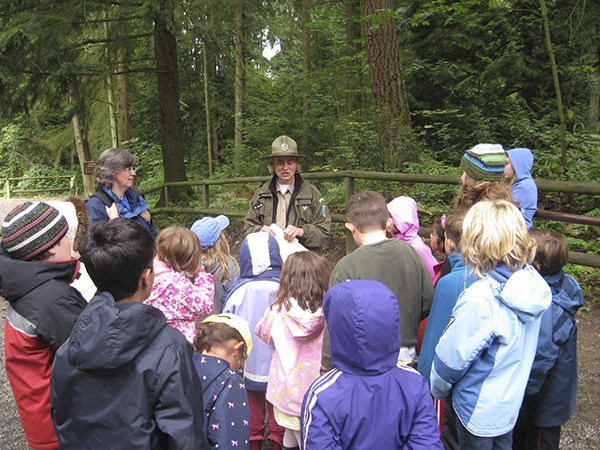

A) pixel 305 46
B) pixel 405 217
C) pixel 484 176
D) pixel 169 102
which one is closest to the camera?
pixel 484 176

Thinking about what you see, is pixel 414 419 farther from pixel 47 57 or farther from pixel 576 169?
pixel 47 57

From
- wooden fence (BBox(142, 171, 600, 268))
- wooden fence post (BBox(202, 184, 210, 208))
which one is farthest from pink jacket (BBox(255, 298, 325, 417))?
wooden fence post (BBox(202, 184, 210, 208))

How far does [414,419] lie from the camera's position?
1946mm

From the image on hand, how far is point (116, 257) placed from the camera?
1.91 m

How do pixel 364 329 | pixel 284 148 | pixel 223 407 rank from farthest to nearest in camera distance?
pixel 284 148 → pixel 223 407 → pixel 364 329

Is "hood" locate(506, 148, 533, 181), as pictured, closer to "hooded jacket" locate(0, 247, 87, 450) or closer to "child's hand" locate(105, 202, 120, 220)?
"hooded jacket" locate(0, 247, 87, 450)

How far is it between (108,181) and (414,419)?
3200mm

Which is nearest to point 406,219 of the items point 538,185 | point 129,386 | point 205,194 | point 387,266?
point 387,266

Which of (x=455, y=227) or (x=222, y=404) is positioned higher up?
(x=455, y=227)

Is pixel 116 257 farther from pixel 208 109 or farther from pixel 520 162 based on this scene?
pixel 208 109

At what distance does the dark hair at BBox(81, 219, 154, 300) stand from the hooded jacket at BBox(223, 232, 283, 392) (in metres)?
1.25

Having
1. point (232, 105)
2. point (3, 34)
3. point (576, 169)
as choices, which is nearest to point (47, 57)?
point (3, 34)

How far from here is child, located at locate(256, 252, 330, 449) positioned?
2803 mm

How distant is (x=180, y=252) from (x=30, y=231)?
933 mm
